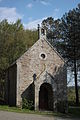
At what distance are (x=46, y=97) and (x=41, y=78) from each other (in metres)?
4.19

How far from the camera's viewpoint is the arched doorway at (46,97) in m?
32.3

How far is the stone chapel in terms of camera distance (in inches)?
1218

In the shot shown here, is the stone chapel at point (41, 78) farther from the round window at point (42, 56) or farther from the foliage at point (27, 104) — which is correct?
the foliage at point (27, 104)

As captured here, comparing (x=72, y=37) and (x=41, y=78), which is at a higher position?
(x=72, y=37)

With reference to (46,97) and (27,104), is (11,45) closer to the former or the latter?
(46,97)

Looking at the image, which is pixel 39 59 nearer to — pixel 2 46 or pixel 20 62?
pixel 20 62

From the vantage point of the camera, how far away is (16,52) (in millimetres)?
45344

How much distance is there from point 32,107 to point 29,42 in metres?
18.6

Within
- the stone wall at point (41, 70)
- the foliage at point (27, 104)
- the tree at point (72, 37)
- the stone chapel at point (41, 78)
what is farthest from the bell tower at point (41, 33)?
the tree at point (72, 37)

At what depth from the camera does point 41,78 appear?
30641 millimetres

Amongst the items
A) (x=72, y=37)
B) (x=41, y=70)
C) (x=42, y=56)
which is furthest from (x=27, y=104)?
(x=72, y=37)

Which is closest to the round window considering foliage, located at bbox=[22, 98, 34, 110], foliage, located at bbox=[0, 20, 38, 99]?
foliage, located at bbox=[22, 98, 34, 110]

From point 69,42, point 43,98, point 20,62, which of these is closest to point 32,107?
point 43,98

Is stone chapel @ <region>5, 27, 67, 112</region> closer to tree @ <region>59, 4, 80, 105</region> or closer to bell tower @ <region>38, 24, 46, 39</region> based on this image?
bell tower @ <region>38, 24, 46, 39</region>
